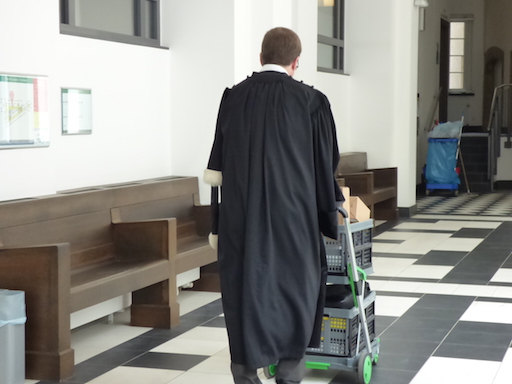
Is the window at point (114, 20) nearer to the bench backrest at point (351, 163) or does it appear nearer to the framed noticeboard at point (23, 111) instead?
the framed noticeboard at point (23, 111)

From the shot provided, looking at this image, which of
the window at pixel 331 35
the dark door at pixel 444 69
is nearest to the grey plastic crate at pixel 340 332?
the window at pixel 331 35

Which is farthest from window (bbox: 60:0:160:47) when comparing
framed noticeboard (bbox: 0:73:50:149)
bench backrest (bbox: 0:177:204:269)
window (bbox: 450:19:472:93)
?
window (bbox: 450:19:472:93)

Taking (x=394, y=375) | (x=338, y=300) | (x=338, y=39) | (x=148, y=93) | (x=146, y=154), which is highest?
(x=338, y=39)

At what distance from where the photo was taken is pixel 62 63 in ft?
16.0

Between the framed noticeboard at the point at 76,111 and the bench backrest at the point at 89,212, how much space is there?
0.38 m

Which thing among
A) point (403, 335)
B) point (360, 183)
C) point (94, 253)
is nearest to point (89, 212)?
point (94, 253)

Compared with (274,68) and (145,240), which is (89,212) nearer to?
(145,240)

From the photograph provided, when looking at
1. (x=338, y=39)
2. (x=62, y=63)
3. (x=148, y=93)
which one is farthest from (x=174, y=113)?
(x=338, y=39)

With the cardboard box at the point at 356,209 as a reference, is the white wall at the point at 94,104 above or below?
A: above

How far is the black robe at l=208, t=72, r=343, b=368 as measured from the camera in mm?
2807

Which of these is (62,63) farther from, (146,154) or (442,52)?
(442,52)

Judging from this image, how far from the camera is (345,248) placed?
3.52 m

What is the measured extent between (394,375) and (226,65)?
9.66ft

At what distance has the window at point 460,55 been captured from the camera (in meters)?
17.4
